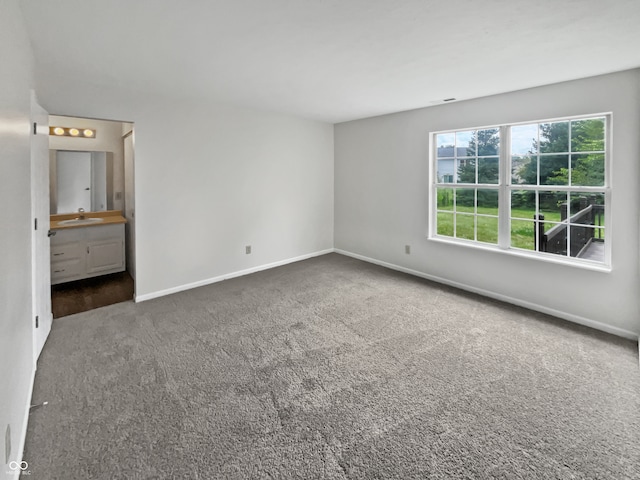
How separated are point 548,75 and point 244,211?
3.93 metres

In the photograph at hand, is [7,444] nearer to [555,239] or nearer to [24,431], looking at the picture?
[24,431]

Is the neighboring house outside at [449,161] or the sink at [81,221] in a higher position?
the neighboring house outside at [449,161]

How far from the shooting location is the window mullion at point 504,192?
3.86 m

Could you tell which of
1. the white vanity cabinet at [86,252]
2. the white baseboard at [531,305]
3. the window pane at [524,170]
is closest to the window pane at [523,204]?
the window pane at [524,170]

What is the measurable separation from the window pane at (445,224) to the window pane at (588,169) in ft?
4.81

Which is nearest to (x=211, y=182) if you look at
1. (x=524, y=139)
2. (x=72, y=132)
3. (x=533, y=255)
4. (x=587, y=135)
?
(x=72, y=132)

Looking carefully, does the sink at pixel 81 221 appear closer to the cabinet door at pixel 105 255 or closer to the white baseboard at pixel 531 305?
the cabinet door at pixel 105 255

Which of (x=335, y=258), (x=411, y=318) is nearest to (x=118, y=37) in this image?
(x=411, y=318)

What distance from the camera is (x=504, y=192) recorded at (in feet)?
12.9

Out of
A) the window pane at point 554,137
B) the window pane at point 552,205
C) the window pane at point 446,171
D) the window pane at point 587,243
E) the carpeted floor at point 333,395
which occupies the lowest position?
the carpeted floor at point 333,395

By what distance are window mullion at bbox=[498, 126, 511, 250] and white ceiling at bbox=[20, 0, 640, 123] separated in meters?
0.56

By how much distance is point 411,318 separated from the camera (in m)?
3.44

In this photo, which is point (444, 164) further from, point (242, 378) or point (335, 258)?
point (242, 378)

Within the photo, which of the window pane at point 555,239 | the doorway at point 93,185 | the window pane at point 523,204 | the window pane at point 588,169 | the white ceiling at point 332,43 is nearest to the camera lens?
the white ceiling at point 332,43
